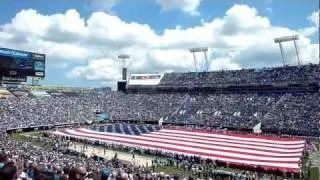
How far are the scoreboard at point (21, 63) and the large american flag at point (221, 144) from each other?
12.8m

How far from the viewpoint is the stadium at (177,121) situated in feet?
107

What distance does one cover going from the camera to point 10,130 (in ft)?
182

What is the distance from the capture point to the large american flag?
33.7 m

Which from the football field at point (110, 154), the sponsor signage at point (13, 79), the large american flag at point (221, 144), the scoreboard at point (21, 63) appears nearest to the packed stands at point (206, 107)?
the sponsor signage at point (13, 79)

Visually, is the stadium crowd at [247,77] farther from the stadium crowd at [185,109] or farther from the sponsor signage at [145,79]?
the stadium crowd at [185,109]

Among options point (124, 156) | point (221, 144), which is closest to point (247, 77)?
point (221, 144)

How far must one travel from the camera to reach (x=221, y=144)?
4209 cm

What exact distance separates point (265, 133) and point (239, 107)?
1001cm

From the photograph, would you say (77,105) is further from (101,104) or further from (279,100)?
(279,100)

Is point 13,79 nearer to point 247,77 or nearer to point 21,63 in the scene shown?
point 21,63

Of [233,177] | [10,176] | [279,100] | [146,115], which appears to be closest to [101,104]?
[146,115]

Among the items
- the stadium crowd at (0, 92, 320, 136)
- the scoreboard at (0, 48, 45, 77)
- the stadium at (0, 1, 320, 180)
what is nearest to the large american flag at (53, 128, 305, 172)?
the stadium at (0, 1, 320, 180)

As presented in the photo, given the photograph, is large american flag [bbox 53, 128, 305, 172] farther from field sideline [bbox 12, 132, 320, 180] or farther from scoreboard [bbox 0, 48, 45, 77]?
scoreboard [bbox 0, 48, 45, 77]

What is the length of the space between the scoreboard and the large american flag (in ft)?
42.1
